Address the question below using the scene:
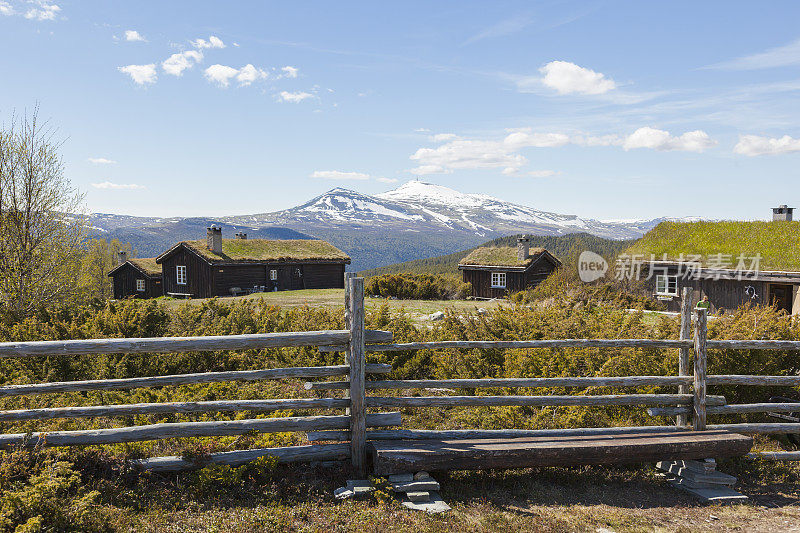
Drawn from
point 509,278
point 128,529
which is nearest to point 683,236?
point 509,278

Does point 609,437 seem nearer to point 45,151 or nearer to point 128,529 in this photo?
point 128,529

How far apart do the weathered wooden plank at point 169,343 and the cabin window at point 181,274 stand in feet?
115

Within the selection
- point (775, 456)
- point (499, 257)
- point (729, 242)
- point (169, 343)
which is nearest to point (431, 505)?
point (169, 343)

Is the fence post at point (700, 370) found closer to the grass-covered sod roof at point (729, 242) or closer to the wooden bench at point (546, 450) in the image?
the wooden bench at point (546, 450)

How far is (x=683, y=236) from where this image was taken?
28031 mm

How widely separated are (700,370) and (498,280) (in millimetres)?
28851

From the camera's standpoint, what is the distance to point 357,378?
5.57m

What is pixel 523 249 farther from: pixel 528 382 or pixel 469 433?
pixel 469 433

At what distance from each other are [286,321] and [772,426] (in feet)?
30.6

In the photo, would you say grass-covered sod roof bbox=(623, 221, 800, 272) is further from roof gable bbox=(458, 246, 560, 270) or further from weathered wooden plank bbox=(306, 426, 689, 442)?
weathered wooden plank bbox=(306, 426, 689, 442)

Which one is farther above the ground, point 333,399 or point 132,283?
point 333,399

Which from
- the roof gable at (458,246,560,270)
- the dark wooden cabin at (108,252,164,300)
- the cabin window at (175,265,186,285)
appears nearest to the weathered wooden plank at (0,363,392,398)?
the roof gable at (458,246,560,270)

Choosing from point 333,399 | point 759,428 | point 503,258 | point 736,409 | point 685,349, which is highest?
point 503,258

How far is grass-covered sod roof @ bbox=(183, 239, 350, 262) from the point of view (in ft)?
121
